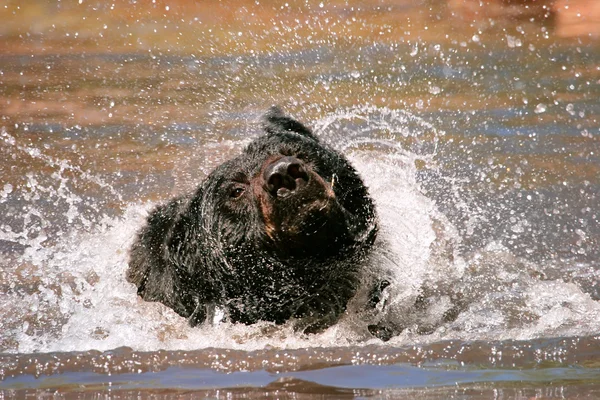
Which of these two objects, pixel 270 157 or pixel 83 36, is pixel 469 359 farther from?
pixel 83 36

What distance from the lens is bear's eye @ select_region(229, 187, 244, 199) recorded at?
16.0 ft

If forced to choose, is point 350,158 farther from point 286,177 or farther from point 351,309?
point 286,177

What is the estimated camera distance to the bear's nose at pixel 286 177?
14.2 ft

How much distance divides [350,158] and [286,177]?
2426mm

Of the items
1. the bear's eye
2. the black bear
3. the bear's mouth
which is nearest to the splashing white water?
the black bear

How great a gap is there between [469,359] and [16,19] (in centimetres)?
985

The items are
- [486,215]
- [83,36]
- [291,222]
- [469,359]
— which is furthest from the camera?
[83,36]

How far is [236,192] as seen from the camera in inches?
194

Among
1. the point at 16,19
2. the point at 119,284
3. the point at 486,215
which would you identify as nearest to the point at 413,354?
the point at 119,284

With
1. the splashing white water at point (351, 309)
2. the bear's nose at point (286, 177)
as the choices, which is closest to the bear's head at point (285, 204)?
→ the bear's nose at point (286, 177)

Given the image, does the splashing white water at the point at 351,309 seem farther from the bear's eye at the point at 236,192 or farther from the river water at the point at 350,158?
the bear's eye at the point at 236,192

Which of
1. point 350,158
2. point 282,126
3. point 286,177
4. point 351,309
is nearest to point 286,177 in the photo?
point 286,177

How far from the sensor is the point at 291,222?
175 inches

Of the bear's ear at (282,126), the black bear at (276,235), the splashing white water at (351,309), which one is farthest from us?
the bear's ear at (282,126)
